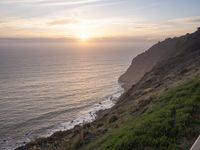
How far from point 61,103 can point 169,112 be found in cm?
5241

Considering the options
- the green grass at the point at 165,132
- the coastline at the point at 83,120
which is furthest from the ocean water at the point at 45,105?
the green grass at the point at 165,132

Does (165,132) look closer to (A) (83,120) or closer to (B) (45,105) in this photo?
(A) (83,120)

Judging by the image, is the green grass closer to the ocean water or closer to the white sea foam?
the ocean water

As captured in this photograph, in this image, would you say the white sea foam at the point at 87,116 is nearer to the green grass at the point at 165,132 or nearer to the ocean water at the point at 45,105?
the ocean water at the point at 45,105

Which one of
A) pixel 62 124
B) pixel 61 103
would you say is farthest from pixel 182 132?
pixel 61 103

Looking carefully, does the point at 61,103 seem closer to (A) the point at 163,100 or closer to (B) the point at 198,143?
(A) the point at 163,100

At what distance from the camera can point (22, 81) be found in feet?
337

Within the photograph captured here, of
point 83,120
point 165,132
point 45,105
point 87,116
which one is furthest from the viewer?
point 45,105

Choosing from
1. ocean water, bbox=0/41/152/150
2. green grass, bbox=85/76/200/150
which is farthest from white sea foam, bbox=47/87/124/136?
green grass, bbox=85/76/200/150

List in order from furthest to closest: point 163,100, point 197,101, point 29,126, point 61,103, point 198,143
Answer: point 61,103 → point 29,126 → point 163,100 → point 197,101 → point 198,143

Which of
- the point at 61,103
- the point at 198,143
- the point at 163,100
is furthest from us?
the point at 61,103

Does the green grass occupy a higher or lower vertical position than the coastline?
higher

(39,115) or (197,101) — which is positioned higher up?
(197,101)

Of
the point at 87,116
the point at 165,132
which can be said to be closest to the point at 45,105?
the point at 87,116
